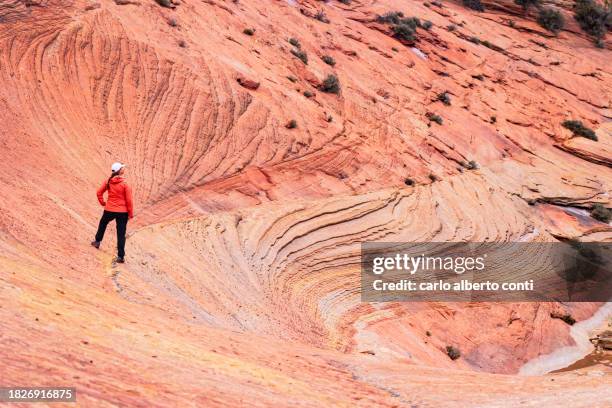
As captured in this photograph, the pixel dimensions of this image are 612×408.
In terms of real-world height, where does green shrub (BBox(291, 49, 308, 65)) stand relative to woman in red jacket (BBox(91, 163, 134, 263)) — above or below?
below

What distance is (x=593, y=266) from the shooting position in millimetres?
24797

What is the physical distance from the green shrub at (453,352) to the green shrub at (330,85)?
9.85m

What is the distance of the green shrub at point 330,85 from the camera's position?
24.0 metres

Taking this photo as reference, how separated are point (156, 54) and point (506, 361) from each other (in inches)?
501

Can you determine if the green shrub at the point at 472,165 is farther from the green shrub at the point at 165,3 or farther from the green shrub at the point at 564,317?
the green shrub at the point at 165,3

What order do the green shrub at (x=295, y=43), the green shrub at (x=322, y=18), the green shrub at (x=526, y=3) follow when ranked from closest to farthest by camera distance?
the green shrub at (x=295, y=43)
the green shrub at (x=322, y=18)
the green shrub at (x=526, y=3)

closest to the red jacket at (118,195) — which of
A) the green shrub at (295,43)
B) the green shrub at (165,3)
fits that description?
the green shrub at (165,3)

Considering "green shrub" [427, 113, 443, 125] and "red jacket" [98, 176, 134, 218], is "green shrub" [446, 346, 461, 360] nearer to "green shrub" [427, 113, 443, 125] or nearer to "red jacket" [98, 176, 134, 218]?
"red jacket" [98, 176, 134, 218]

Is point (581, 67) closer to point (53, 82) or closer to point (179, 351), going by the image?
point (53, 82)

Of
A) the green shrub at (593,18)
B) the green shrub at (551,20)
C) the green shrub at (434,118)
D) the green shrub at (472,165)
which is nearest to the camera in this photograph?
the green shrub at (472,165)

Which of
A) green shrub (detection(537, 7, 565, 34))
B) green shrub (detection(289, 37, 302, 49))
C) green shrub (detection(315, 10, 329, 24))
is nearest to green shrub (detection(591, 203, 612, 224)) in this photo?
green shrub (detection(289, 37, 302, 49))

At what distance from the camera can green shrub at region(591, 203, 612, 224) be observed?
2656 centimetres

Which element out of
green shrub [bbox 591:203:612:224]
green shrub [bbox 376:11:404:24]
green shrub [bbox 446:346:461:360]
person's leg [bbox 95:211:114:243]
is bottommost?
green shrub [bbox 446:346:461:360]

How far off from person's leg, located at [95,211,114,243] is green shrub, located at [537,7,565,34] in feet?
121
